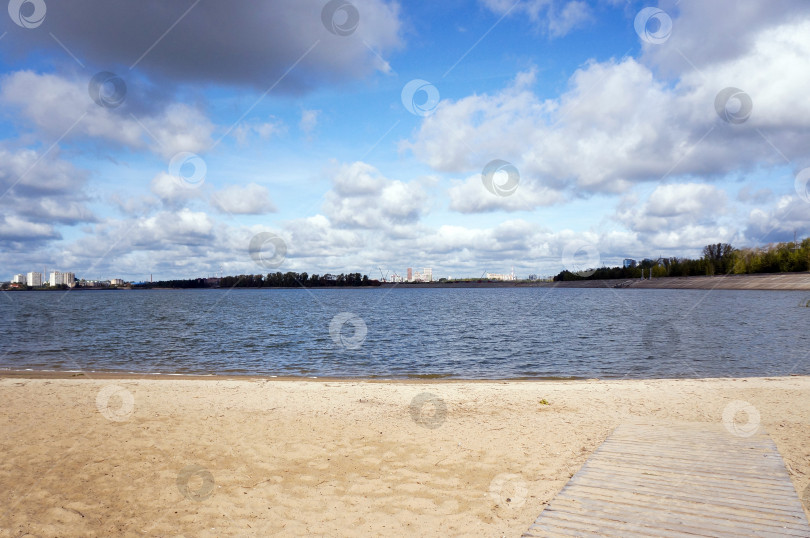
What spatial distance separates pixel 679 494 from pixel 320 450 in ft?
24.2

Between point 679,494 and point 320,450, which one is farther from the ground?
point 679,494

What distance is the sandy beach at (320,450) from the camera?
833 centimetres

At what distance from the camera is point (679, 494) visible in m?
8.02

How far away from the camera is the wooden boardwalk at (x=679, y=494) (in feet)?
22.6

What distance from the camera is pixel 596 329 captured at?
1954 inches

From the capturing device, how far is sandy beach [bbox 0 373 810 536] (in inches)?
328

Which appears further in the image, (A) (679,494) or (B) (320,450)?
(B) (320,450)

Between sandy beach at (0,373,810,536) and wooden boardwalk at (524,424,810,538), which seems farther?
sandy beach at (0,373,810,536)

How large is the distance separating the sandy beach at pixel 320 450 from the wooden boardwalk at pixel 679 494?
0.66 metres

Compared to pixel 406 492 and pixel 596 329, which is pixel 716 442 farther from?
pixel 596 329

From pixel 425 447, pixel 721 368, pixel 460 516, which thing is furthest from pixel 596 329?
pixel 460 516

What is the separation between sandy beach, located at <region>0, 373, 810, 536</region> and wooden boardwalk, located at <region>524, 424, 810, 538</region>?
0.66 m

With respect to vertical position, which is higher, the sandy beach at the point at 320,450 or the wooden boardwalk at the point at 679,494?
the wooden boardwalk at the point at 679,494

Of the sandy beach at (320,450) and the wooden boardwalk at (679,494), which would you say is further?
the sandy beach at (320,450)
